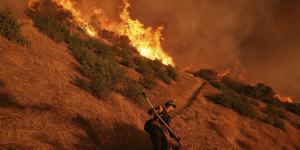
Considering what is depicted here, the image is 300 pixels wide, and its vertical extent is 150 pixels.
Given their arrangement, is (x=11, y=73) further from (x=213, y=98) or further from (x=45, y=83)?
(x=213, y=98)

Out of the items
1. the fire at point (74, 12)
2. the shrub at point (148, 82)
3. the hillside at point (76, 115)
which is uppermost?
the fire at point (74, 12)

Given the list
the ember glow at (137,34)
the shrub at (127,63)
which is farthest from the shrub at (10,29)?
the ember glow at (137,34)

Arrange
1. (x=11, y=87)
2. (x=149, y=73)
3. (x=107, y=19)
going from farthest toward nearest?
(x=107, y=19) → (x=149, y=73) → (x=11, y=87)

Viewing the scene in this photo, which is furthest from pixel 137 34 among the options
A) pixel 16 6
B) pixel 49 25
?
pixel 49 25

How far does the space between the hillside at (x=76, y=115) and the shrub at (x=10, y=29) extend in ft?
0.94

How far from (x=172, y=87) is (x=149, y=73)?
6.29ft

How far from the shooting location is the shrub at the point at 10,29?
1172cm

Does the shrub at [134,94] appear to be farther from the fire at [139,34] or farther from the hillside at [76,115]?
the fire at [139,34]

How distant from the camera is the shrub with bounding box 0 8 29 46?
11719 millimetres

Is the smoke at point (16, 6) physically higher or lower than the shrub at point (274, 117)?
higher

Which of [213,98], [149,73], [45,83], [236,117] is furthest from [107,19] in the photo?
[45,83]

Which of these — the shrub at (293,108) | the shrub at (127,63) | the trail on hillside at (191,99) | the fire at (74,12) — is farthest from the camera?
the fire at (74,12)

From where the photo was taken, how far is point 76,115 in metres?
8.95

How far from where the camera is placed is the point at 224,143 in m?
12.2
